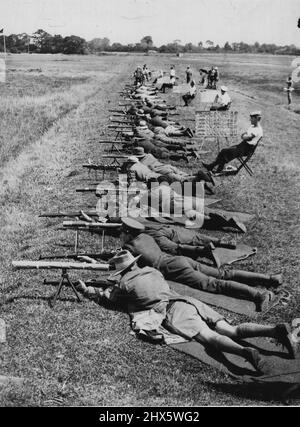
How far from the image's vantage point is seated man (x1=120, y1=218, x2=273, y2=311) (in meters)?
7.38

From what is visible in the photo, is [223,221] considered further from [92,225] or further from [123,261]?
[123,261]

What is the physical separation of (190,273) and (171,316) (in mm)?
1197

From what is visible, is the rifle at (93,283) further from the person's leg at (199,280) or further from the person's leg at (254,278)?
the person's leg at (254,278)

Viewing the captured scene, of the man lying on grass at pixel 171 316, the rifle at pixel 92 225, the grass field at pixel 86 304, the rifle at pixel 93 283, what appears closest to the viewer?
the grass field at pixel 86 304

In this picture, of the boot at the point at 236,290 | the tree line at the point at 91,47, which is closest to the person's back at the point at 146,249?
the boot at the point at 236,290

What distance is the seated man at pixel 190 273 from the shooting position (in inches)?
291

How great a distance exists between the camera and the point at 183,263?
302 inches

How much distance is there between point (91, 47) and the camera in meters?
A: 134

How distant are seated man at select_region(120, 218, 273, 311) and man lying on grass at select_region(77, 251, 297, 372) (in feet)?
1.46

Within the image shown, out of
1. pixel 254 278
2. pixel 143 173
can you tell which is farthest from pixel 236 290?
pixel 143 173

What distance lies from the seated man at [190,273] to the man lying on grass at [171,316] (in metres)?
0.45

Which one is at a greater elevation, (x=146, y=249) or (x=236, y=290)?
(x=146, y=249)

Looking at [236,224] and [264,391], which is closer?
[264,391]

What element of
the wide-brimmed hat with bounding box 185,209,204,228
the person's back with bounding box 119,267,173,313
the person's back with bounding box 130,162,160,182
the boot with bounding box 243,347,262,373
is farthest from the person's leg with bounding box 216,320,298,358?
the person's back with bounding box 130,162,160,182
